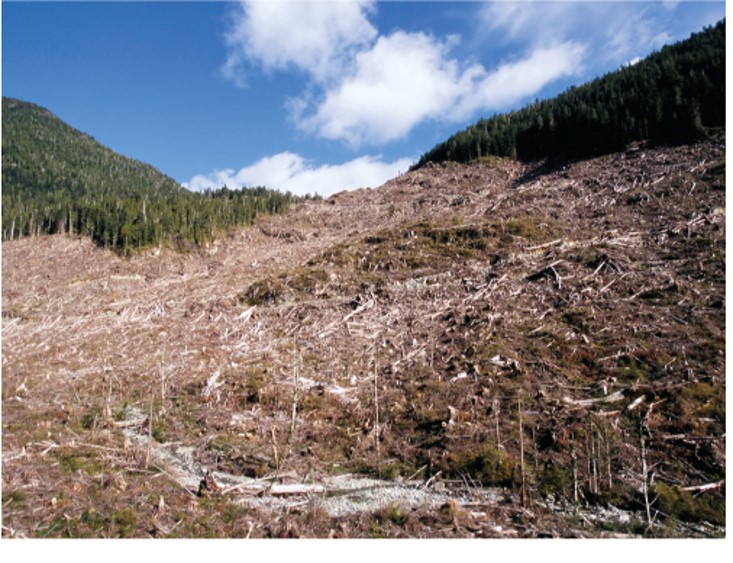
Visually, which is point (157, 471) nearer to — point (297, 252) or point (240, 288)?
point (240, 288)

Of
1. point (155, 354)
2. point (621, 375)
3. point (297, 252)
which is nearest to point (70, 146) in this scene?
point (297, 252)

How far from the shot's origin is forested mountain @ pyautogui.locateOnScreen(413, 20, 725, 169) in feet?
141

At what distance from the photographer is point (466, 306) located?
16.4 m

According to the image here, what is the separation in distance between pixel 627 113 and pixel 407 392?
167 feet

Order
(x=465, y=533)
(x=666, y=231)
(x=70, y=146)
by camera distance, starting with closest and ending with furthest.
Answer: (x=465, y=533)
(x=666, y=231)
(x=70, y=146)

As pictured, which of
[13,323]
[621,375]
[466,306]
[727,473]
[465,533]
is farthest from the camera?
[13,323]

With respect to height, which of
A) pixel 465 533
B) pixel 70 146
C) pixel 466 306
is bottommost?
pixel 465 533

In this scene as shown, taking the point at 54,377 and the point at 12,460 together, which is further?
the point at 54,377

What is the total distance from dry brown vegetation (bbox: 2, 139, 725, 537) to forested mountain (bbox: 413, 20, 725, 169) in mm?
22977

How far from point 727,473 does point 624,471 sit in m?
1.38

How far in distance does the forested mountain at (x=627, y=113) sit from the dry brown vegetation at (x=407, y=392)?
23.0m

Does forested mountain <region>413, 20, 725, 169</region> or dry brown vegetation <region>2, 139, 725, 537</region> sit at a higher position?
forested mountain <region>413, 20, 725, 169</region>

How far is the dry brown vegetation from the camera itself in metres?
6.43

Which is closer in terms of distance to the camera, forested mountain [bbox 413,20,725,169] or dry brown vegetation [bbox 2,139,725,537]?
dry brown vegetation [bbox 2,139,725,537]
